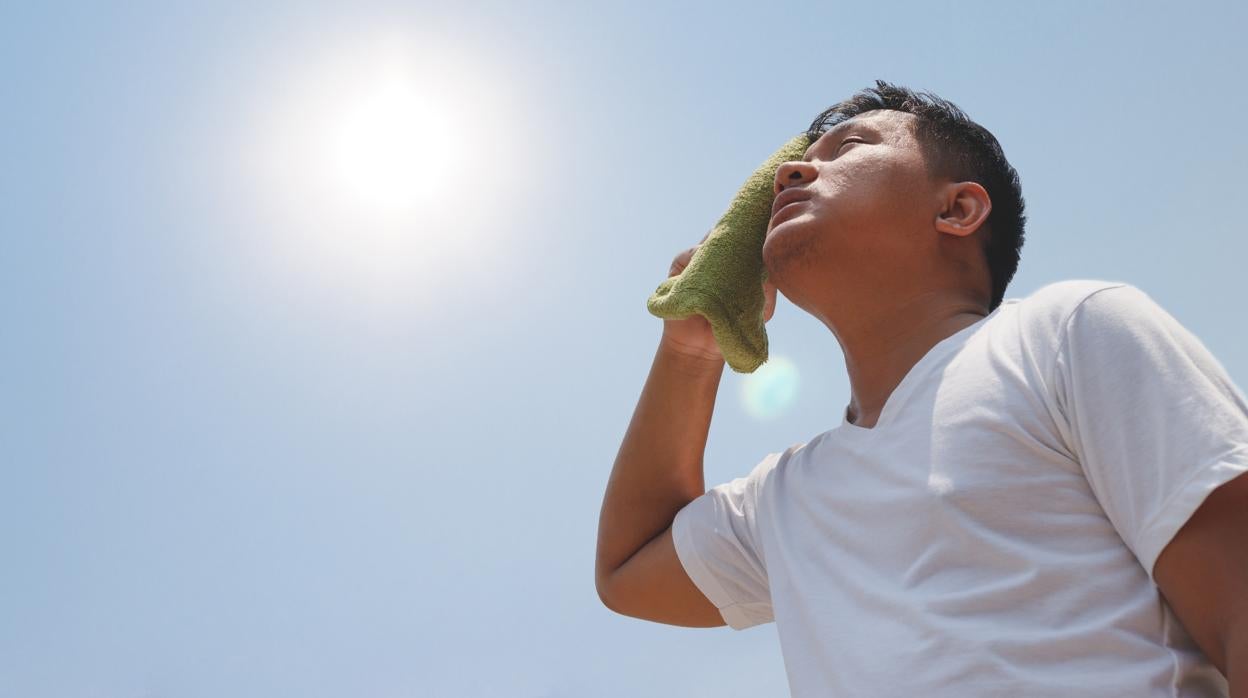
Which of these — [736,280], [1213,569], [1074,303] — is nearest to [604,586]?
[736,280]

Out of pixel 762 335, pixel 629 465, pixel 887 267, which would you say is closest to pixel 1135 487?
pixel 887 267

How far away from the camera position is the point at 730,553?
2.56m

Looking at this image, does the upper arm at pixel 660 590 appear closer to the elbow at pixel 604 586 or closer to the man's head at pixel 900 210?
the elbow at pixel 604 586

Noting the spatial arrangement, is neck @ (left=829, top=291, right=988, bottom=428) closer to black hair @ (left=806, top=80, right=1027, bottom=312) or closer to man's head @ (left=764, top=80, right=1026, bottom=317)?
man's head @ (left=764, top=80, right=1026, bottom=317)

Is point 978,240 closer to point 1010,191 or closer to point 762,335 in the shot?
point 1010,191

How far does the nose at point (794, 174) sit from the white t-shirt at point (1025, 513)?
27.4 inches

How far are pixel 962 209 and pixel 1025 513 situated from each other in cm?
105

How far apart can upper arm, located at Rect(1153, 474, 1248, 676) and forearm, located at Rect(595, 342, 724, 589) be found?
4.90ft

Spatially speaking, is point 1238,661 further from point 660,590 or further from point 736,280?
point 736,280

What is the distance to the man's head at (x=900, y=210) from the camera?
2443 mm

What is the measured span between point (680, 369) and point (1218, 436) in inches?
62.8

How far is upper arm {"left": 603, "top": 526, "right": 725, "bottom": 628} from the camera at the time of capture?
2.65 m

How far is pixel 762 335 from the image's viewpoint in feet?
9.38

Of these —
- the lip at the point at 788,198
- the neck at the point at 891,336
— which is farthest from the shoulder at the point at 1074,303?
the lip at the point at 788,198
